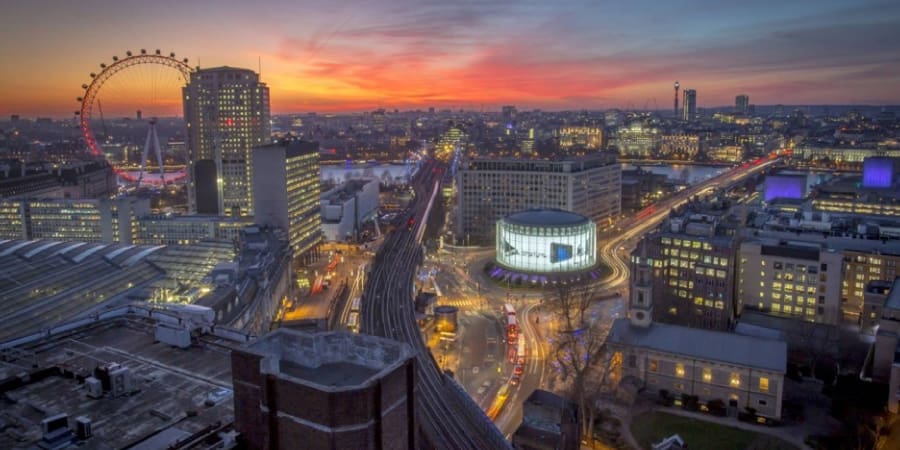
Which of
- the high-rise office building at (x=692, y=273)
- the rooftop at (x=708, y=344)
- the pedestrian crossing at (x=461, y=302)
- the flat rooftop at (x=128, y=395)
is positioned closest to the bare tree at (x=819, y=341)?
the high-rise office building at (x=692, y=273)

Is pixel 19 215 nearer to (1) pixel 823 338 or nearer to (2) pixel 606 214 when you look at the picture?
(2) pixel 606 214

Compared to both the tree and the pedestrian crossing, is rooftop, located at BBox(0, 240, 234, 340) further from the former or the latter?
the tree

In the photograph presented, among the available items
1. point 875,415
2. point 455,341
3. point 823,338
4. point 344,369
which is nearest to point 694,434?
point 875,415

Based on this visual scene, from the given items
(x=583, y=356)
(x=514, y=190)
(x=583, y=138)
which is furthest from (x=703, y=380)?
(x=583, y=138)

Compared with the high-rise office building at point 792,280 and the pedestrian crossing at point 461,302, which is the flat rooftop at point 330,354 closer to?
the pedestrian crossing at point 461,302

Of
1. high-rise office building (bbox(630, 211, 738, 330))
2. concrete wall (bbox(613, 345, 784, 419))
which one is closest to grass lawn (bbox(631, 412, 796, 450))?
concrete wall (bbox(613, 345, 784, 419))

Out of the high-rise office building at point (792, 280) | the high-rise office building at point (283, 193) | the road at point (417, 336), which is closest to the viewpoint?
the road at point (417, 336)
